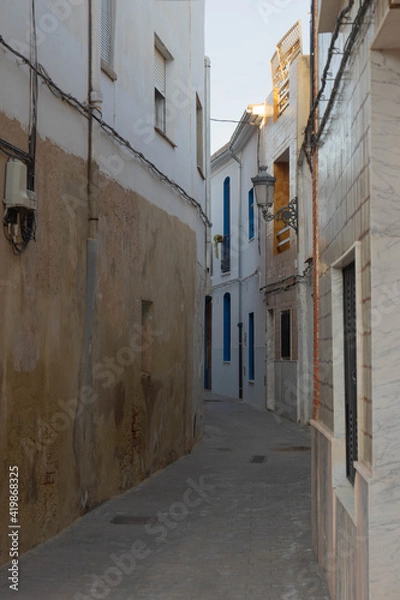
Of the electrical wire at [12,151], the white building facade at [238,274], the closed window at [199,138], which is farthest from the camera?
the white building facade at [238,274]

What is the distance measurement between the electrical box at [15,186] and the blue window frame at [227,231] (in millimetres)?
21195

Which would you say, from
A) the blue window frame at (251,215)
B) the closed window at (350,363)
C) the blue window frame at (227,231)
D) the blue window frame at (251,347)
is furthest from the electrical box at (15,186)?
Answer: the blue window frame at (227,231)

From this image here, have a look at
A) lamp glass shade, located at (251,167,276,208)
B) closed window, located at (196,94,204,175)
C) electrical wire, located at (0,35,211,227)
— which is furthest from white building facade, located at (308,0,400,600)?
closed window, located at (196,94,204,175)

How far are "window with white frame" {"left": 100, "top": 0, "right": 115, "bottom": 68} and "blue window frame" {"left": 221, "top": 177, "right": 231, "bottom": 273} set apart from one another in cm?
1776

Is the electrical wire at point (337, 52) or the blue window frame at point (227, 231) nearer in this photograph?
the electrical wire at point (337, 52)

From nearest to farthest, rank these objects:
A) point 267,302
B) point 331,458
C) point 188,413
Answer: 1. point 331,458
2. point 188,413
3. point 267,302

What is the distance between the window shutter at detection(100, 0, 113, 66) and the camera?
999cm

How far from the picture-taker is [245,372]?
25.5 meters

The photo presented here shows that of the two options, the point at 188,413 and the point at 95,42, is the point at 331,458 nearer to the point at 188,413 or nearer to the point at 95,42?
the point at 95,42

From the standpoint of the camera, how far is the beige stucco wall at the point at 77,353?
704cm

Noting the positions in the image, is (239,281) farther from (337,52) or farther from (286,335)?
(337,52)

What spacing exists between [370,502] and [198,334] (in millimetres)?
11204

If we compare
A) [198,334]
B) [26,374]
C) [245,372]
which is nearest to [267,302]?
[245,372]

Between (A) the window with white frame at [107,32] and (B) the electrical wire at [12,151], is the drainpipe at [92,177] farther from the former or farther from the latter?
(B) the electrical wire at [12,151]
